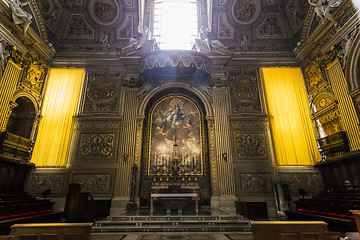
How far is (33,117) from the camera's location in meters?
9.08

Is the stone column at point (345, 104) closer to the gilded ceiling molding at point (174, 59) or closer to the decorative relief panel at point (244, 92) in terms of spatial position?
the decorative relief panel at point (244, 92)

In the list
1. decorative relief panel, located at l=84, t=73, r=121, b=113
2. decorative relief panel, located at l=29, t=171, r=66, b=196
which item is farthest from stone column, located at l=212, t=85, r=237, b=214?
decorative relief panel, located at l=29, t=171, r=66, b=196

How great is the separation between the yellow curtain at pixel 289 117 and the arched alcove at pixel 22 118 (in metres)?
11.0

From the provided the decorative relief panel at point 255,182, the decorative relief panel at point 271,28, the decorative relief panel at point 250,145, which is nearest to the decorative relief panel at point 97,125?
the decorative relief panel at point 250,145

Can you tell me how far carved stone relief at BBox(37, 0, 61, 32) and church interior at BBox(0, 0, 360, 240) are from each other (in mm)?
74

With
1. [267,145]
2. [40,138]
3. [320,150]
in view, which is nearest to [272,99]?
[267,145]

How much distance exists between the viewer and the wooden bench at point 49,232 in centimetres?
286

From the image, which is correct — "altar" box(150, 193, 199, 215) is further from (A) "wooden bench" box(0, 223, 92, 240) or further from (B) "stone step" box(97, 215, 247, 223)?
(A) "wooden bench" box(0, 223, 92, 240)

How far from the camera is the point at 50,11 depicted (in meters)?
10.0

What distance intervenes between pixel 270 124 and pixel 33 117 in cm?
1089

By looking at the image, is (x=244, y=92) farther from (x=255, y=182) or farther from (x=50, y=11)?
(x=50, y=11)

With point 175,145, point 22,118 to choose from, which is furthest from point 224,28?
point 22,118

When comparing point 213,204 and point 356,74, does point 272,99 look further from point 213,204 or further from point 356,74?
point 213,204

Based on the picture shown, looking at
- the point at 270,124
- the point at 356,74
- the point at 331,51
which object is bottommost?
the point at 270,124
